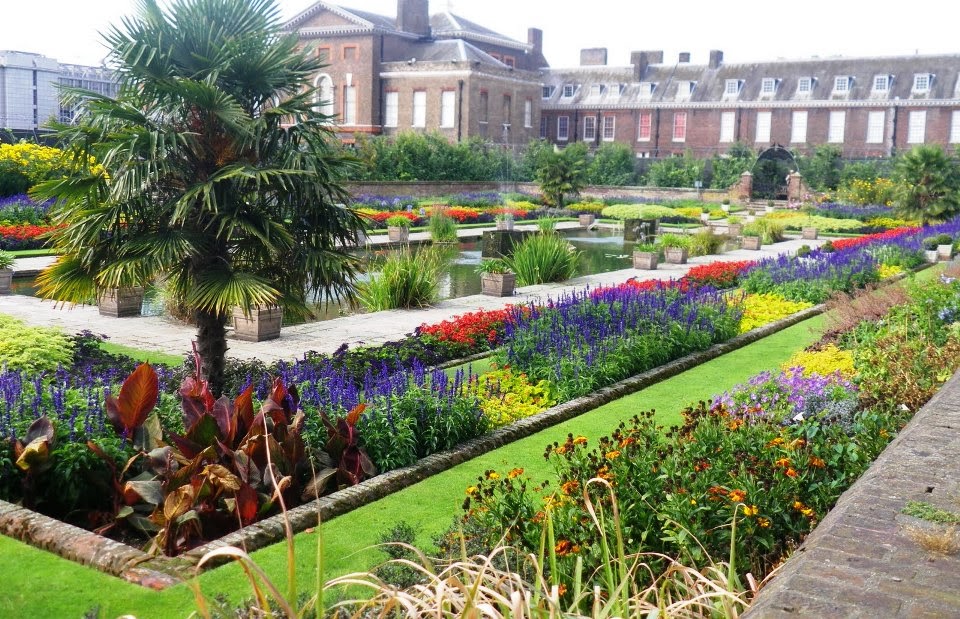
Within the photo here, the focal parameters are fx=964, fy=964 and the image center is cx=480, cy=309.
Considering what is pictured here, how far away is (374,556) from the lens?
4.60 metres

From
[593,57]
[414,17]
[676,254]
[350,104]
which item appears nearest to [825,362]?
[676,254]

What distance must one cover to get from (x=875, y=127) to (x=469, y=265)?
121ft

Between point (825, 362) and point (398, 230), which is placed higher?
point (398, 230)

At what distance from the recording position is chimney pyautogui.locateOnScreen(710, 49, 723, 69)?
54219 mm

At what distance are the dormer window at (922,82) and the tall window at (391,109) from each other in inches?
1041

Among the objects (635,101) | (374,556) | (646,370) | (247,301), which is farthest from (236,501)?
(635,101)

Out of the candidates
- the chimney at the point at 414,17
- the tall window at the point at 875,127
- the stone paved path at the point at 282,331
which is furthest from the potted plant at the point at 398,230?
the tall window at the point at 875,127

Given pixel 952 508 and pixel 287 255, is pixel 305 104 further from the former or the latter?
pixel 952 508

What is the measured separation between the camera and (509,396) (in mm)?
7594

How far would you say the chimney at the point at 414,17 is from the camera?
51.6 meters

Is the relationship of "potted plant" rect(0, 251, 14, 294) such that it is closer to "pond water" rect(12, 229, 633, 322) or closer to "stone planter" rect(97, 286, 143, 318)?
"pond water" rect(12, 229, 633, 322)

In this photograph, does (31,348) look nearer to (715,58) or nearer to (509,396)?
(509,396)

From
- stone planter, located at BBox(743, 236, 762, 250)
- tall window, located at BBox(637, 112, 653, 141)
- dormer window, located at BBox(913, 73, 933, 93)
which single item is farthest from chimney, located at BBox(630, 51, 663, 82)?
stone planter, located at BBox(743, 236, 762, 250)

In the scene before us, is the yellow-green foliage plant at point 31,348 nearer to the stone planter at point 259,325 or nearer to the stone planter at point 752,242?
the stone planter at point 259,325
